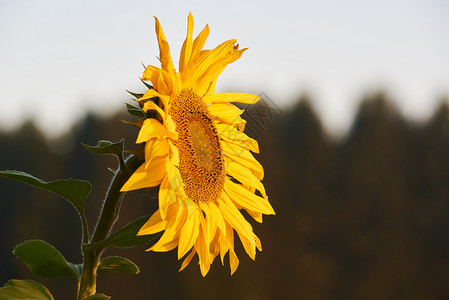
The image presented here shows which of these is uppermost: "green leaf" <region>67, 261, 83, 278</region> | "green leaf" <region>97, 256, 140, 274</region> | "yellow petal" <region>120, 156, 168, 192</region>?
"yellow petal" <region>120, 156, 168, 192</region>

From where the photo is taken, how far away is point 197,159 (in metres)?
1.67

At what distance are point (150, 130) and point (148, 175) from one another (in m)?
0.12

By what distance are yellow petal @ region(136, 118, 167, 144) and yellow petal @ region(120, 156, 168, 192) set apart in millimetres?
67

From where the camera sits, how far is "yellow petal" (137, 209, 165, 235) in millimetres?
1425

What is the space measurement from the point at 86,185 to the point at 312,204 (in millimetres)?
13405

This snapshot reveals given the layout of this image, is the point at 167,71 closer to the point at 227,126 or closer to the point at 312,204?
the point at 227,126

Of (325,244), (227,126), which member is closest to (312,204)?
(325,244)

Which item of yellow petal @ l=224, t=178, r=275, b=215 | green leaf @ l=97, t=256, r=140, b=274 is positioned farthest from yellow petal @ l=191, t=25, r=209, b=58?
green leaf @ l=97, t=256, r=140, b=274

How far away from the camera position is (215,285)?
12.4m

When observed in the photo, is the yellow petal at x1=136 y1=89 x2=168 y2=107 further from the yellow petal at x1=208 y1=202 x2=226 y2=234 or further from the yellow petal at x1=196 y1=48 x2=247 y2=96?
the yellow petal at x1=208 y1=202 x2=226 y2=234

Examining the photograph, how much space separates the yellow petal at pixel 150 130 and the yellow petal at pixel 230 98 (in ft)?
1.17

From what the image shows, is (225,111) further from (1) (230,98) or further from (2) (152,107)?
(2) (152,107)

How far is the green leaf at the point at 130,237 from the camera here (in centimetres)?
146

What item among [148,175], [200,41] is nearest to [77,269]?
[148,175]
